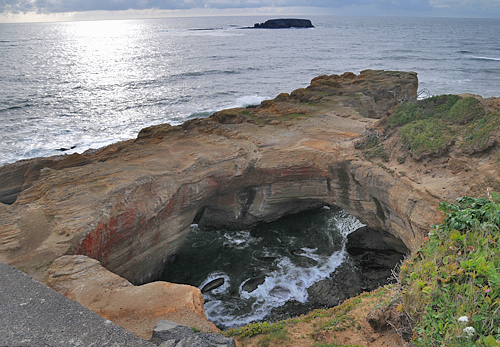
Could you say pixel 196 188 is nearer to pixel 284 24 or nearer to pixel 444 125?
pixel 444 125

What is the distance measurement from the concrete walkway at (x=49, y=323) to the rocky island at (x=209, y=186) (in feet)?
6.98

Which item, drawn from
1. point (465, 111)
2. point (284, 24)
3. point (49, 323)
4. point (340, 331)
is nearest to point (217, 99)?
point (465, 111)

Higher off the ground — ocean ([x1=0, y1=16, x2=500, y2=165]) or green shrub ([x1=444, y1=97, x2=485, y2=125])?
green shrub ([x1=444, y1=97, x2=485, y2=125])

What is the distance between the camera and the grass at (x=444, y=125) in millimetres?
12727

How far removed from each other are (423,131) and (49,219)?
14.5 metres

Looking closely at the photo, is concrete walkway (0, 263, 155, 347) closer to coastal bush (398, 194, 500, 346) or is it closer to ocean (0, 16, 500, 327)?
coastal bush (398, 194, 500, 346)

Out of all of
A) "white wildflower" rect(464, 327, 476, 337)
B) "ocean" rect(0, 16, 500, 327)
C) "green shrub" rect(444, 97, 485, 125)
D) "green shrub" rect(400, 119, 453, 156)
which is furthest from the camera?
"ocean" rect(0, 16, 500, 327)

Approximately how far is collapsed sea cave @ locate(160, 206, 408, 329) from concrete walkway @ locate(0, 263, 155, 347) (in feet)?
25.7

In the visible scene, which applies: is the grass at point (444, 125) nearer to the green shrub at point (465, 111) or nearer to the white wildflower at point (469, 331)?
the green shrub at point (465, 111)

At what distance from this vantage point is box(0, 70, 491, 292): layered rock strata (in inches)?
470

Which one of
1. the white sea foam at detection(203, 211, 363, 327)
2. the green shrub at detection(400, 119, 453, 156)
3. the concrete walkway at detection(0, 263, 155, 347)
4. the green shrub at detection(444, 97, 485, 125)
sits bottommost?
the white sea foam at detection(203, 211, 363, 327)

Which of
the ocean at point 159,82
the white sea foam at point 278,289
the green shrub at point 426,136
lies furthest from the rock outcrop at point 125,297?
the ocean at point 159,82

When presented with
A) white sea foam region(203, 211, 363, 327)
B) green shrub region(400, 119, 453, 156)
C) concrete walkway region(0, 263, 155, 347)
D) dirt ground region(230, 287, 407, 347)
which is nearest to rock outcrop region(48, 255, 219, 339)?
dirt ground region(230, 287, 407, 347)

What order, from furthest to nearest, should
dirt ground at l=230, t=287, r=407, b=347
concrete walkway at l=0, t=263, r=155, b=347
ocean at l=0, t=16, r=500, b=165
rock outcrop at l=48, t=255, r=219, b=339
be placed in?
1. ocean at l=0, t=16, r=500, b=165
2. rock outcrop at l=48, t=255, r=219, b=339
3. dirt ground at l=230, t=287, r=407, b=347
4. concrete walkway at l=0, t=263, r=155, b=347
